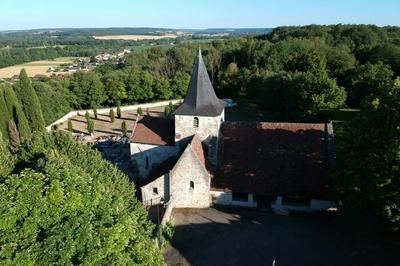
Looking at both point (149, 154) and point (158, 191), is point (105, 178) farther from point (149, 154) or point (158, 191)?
point (149, 154)

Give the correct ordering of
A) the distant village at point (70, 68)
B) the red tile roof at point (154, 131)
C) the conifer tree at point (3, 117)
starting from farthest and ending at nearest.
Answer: the distant village at point (70, 68), the conifer tree at point (3, 117), the red tile roof at point (154, 131)

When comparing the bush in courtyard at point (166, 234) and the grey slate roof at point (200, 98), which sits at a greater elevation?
the grey slate roof at point (200, 98)

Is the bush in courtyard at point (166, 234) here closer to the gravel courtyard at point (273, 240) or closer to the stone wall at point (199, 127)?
the gravel courtyard at point (273, 240)

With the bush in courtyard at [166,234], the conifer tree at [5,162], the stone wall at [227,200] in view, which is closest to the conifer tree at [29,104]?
the conifer tree at [5,162]

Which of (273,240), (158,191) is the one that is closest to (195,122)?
(158,191)

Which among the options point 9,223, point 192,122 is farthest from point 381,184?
point 9,223

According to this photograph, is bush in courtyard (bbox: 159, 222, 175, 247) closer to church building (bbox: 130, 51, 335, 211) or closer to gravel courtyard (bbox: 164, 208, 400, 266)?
gravel courtyard (bbox: 164, 208, 400, 266)
